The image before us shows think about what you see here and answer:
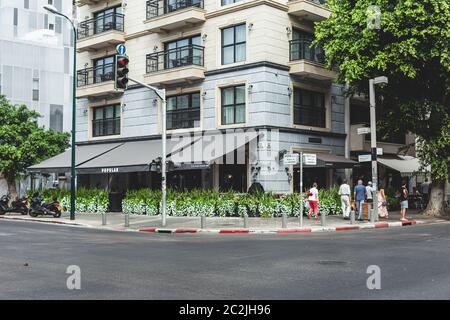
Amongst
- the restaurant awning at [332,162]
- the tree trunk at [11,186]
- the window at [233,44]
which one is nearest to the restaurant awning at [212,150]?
the restaurant awning at [332,162]

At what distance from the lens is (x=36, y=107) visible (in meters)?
60.4

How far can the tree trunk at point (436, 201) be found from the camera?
87.4 feet

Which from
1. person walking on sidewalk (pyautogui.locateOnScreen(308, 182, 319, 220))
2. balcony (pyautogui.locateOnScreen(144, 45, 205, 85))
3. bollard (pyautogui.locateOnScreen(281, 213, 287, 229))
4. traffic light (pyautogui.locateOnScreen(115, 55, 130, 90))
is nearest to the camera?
traffic light (pyautogui.locateOnScreen(115, 55, 130, 90))

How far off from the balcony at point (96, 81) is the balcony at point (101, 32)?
1437 millimetres

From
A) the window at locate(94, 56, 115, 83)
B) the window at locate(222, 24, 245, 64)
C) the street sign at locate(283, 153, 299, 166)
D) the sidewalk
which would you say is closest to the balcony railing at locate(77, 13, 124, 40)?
the window at locate(94, 56, 115, 83)

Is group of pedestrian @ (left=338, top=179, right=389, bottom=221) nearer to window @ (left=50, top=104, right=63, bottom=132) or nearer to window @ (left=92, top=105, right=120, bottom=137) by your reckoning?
window @ (left=92, top=105, right=120, bottom=137)

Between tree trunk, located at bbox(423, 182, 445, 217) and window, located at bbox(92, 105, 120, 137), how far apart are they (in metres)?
19.0

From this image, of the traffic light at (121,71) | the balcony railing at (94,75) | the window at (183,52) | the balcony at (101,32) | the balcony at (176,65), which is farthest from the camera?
the balcony railing at (94,75)

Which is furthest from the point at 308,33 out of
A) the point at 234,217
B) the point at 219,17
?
the point at 234,217

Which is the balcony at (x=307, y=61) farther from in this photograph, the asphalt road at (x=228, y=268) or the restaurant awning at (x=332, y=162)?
the asphalt road at (x=228, y=268)

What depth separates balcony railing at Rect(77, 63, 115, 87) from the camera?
34625 mm

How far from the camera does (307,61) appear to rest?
28.1 m

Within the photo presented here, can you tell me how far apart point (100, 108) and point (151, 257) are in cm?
2582
